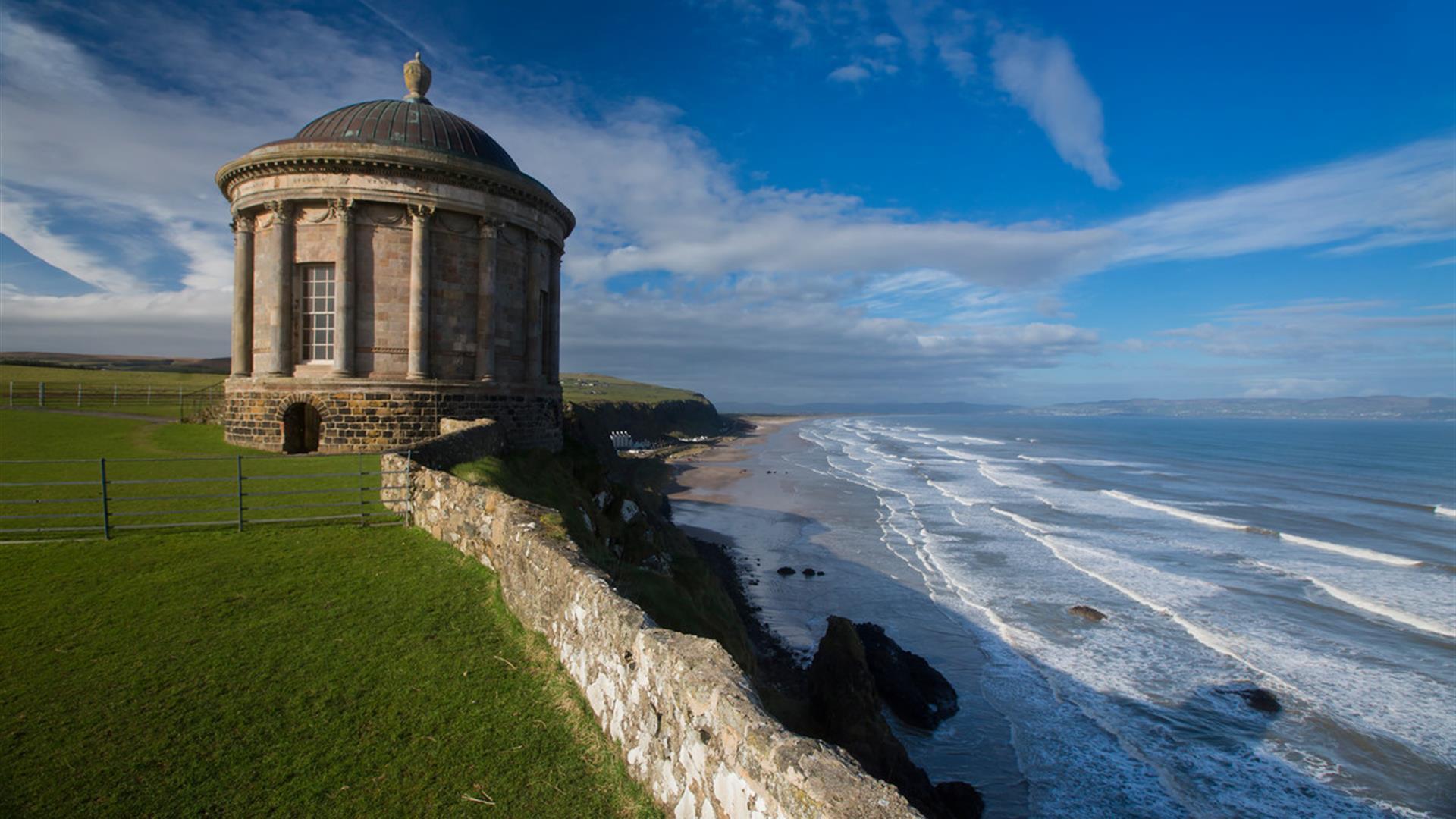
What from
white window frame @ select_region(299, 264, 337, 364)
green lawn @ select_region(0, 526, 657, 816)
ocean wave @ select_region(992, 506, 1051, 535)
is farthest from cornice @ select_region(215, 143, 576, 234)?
ocean wave @ select_region(992, 506, 1051, 535)

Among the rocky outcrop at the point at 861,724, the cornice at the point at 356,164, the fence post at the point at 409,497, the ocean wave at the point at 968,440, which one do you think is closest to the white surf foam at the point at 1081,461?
the ocean wave at the point at 968,440

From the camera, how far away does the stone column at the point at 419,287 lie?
1950 cm

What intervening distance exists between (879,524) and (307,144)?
87.2 ft

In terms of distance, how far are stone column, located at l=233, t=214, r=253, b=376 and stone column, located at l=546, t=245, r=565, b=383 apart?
886 centimetres

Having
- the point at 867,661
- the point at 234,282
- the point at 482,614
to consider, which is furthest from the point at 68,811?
the point at 234,282

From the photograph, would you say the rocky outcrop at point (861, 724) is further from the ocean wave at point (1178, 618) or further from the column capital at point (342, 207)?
the column capital at point (342, 207)

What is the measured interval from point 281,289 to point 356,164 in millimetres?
4088

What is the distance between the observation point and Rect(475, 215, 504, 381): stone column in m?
20.7

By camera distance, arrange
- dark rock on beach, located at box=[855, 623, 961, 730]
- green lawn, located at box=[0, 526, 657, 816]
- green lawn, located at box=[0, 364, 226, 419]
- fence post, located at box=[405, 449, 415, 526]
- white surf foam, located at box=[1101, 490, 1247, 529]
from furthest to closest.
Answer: white surf foam, located at box=[1101, 490, 1247, 529] < green lawn, located at box=[0, 364, 226, 419] < dark rock on beach, located at box=[855, 623, 961, 730] < fence post, located at box=[405, 449, 415, 526] < green lawn, located at box=[0, 526, 657, 816]

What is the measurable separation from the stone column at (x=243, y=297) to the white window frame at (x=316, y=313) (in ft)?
8.07

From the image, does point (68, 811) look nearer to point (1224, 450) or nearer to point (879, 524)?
point (879, 524)

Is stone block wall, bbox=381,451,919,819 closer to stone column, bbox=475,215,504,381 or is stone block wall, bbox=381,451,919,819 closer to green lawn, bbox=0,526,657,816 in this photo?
green lawn, bbox=0,526,657,816

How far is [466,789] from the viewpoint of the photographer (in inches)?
209

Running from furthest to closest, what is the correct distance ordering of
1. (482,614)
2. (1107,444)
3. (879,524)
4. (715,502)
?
(1107,444)
(715,502)
(879,524)
(482,614)
